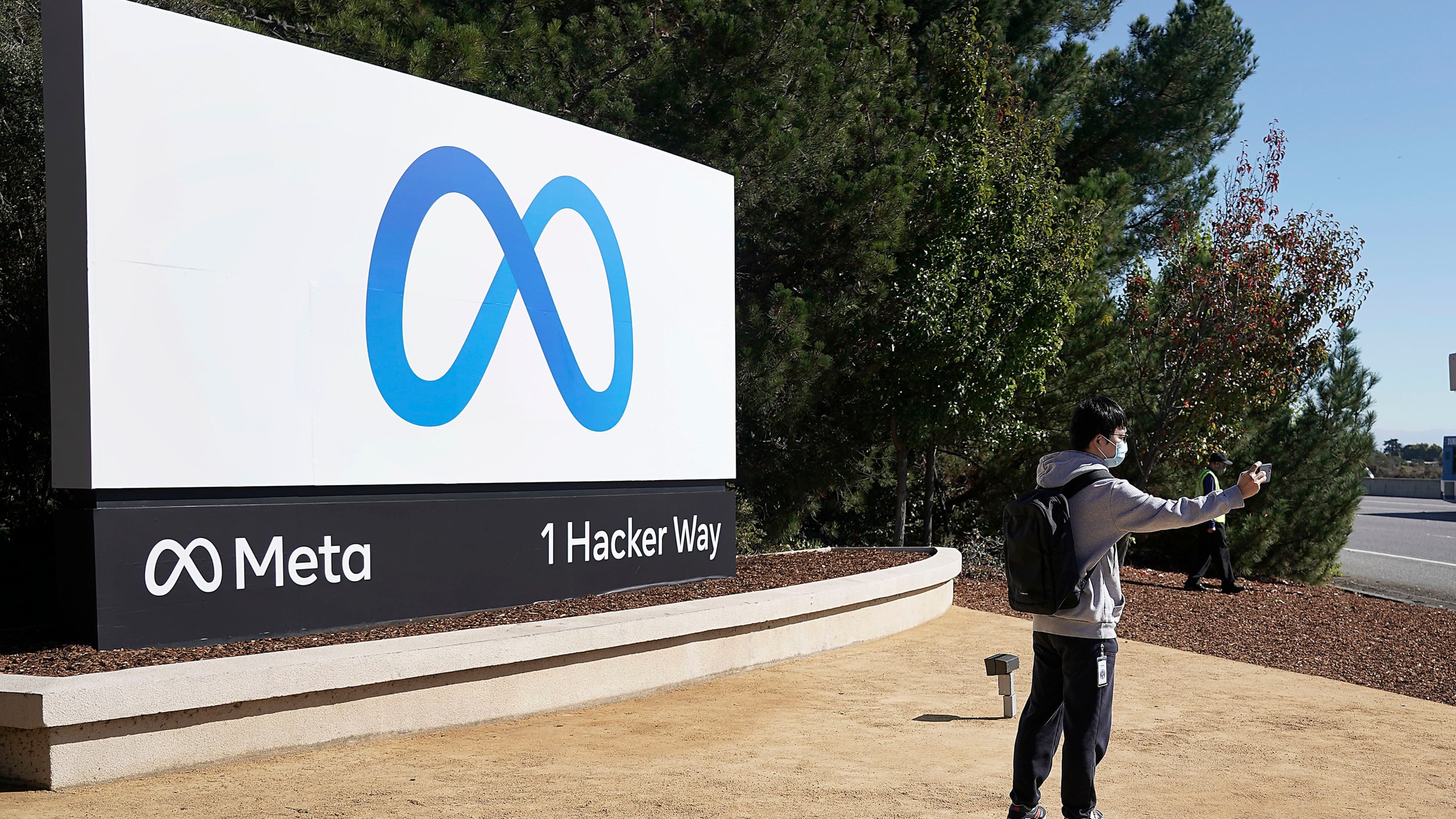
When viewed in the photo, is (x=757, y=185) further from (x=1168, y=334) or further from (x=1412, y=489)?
(x=1412, y=489)

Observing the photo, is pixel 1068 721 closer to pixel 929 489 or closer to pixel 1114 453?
pixel 1114 453

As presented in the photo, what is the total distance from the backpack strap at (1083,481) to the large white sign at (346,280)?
14.9 feet

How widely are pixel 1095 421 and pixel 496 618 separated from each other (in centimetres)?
461

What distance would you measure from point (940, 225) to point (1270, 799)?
9.67 m

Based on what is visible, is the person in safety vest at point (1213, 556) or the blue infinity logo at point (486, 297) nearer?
the blue infinity logo at point (486, 297)

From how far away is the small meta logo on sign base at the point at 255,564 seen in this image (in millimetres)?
6105

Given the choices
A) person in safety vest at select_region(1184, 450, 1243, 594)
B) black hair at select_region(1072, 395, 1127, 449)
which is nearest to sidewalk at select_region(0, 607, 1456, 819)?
black hair at select_region(1072, 395, 1127, 449)

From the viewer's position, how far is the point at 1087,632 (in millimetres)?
4305

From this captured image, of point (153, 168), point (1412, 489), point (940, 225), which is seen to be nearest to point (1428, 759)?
point (153, 168)

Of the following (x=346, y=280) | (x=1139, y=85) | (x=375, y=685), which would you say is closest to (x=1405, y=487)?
(x=1139, y=85)

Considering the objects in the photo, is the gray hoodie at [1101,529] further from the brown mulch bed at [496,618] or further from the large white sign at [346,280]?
the large white sign at [346,280]

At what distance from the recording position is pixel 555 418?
336 inches

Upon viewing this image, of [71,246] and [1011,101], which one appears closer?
[71,246]

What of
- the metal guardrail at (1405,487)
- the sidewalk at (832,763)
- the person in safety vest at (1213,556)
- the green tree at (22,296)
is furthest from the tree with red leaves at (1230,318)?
the metal guardrail at (1405,487)
